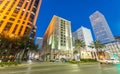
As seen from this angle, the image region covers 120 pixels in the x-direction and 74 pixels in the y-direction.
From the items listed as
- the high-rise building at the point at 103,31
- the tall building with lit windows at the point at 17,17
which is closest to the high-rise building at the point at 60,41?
the tall building with lit windows at the point at 17,17

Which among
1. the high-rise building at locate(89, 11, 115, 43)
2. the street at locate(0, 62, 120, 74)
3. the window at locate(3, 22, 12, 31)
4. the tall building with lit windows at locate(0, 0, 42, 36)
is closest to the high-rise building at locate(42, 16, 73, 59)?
the tall building with lit windows at locate(0, 0, 42, 36)

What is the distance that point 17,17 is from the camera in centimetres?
6612

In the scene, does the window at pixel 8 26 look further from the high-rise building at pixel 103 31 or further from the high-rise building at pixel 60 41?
the high-rise building at pixel 103 31

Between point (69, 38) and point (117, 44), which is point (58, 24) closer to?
point (69, 38)

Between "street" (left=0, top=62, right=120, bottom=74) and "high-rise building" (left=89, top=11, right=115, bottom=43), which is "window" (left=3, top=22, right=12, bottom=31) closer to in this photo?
"street" (left=0, top=62, right=120, bottom=74)

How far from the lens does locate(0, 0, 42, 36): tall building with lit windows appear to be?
60.6 metres

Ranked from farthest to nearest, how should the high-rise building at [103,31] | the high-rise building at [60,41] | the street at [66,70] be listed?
the high-rise building at [103,31] → the high-rise building at [60,41] → the street at [66,70]

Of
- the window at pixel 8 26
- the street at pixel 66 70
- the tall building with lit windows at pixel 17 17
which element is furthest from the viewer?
the tall building with lit windows at pixel 17 17

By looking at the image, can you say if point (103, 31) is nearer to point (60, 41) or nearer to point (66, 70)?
point (60, 41)

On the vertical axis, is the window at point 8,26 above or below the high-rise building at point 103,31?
below

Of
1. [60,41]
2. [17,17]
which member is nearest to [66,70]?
[17,17]

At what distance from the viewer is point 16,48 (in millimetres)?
43344

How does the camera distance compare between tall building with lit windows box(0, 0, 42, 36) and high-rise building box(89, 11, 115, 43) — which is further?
high-rise building box(89, 11, 115, 43)

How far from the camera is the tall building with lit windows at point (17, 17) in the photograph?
2384 inches
